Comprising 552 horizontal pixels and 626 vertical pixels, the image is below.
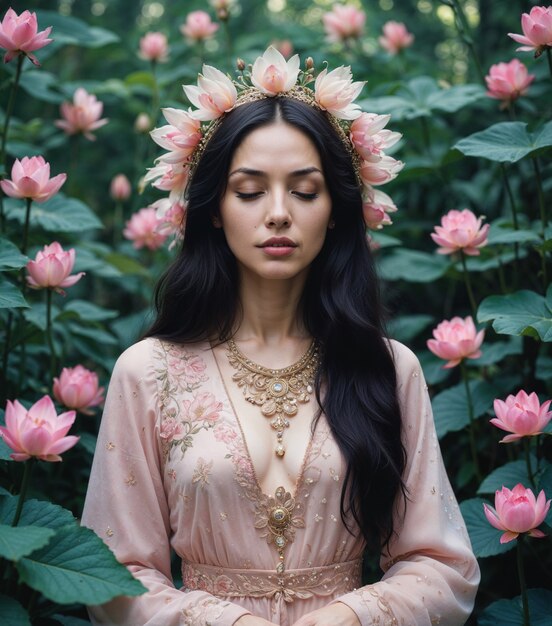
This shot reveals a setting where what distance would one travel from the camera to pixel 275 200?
1.82 meters

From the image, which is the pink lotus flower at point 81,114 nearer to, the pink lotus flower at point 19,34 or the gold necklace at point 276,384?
the pink lotus flower at point 19,34

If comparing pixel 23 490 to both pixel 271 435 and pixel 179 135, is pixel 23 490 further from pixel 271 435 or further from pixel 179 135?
pixel 179 135

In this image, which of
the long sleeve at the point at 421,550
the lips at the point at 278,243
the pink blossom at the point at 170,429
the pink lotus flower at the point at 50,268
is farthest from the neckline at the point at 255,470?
the pink lotus flower at the point at 50,268

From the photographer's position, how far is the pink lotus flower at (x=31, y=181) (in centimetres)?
203

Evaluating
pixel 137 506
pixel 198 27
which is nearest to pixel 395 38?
pixel 198 27

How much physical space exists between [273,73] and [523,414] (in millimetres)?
958

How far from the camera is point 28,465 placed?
161cm

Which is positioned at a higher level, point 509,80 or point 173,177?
point 509,80

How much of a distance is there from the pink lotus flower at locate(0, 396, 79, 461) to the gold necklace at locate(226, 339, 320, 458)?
0.46 metres

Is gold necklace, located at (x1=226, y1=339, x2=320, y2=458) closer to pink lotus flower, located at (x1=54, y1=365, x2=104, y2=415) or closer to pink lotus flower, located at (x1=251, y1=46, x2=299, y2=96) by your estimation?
pink lotus flower, located at (x1=54, y1=365, x2=104, y2=415)

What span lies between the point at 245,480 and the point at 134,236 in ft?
4.72

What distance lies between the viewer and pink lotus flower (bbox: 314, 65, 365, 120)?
1.93 m

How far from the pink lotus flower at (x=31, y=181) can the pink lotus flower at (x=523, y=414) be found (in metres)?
1.19

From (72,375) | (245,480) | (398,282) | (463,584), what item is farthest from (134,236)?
(463,584)
